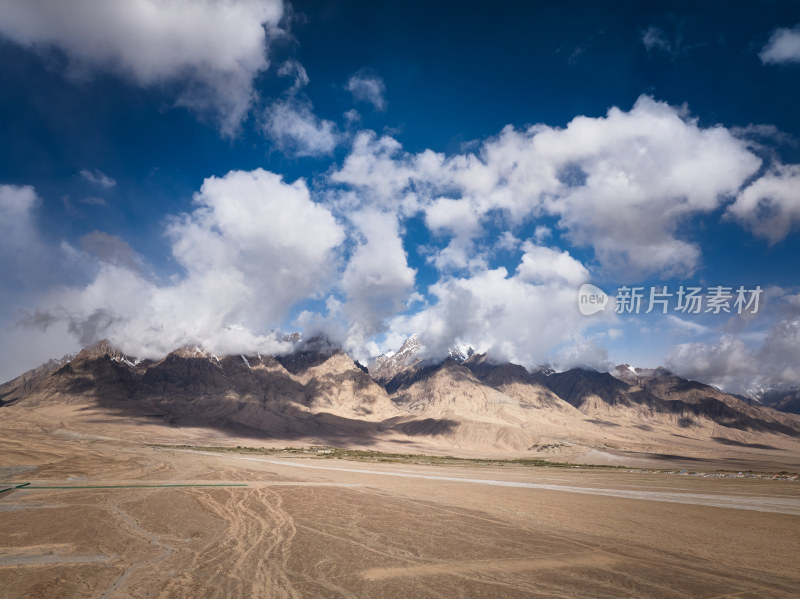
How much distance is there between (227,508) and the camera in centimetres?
1978

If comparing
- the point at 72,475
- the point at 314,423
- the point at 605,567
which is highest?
the point at 605,567

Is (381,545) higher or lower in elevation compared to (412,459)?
higher

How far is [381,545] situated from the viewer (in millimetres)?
13289

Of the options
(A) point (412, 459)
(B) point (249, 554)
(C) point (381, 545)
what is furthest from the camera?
(A) point (412, 459)

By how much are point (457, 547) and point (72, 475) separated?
101ft

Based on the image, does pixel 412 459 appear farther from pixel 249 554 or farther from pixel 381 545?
pixel 249 554

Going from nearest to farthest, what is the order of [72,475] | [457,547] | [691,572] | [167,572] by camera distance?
[167,572] < [691,572] < [457,547] < [72,475]

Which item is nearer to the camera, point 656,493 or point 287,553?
point 287,553

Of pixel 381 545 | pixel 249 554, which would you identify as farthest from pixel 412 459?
pixel 249 554

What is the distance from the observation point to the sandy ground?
9.68 meters

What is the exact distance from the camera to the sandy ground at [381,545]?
968 cm

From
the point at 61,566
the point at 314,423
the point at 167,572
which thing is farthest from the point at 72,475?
the point at 314,423

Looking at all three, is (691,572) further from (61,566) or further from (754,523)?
(61,566)

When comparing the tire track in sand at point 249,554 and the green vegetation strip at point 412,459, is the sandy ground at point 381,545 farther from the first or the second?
the green vegetation strip at point 412,459
